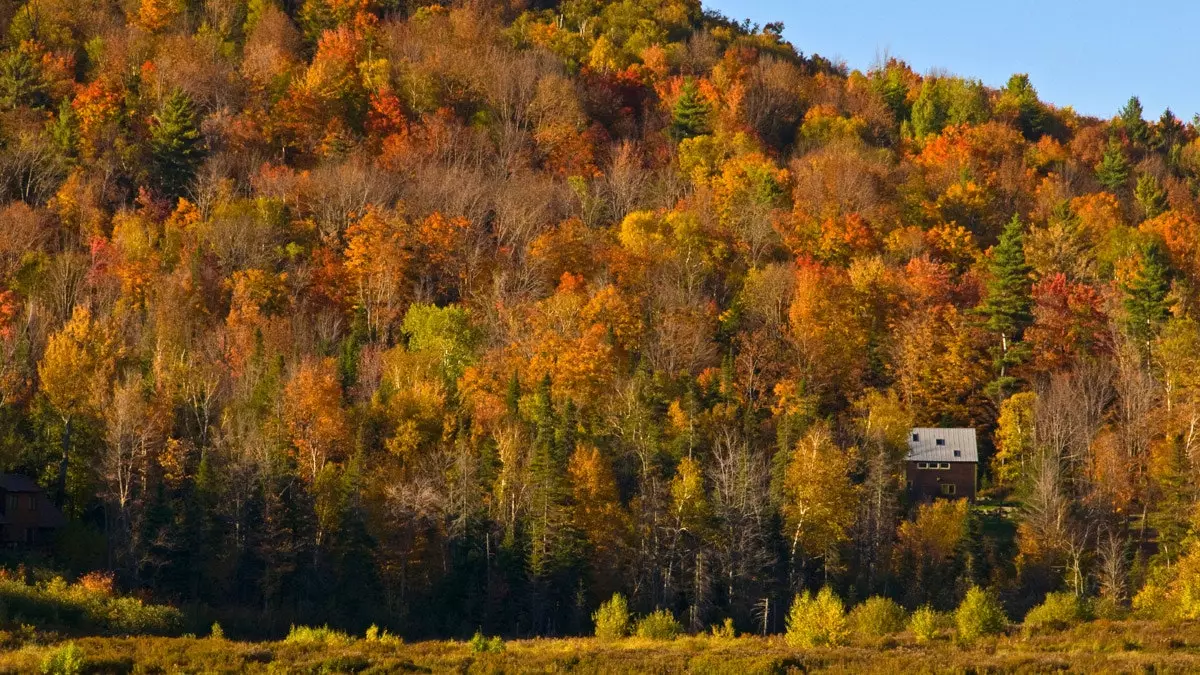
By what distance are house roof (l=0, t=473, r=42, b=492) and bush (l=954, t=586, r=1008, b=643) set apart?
40289 mm

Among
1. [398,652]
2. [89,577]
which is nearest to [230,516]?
[89,577]

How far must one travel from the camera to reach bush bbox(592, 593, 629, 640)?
6128 cm

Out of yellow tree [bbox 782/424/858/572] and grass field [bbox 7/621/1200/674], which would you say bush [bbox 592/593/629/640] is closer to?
grass field [bbox 7/621/1200/674]

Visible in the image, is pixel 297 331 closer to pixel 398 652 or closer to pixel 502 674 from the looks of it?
pixel 398 652

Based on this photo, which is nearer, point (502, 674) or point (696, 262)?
point (502, 674)

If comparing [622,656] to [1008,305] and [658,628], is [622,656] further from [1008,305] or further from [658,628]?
[1008,305]

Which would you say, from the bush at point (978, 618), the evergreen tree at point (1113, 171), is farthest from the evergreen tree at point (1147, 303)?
the bush at point (978, 618)

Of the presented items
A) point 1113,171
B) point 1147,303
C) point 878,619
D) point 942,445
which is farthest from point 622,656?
point 1113,171

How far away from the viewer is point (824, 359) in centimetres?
9469

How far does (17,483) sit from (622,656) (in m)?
34.1

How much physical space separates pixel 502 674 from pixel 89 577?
26.1 meters

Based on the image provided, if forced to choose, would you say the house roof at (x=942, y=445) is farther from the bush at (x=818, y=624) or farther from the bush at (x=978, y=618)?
the bush at (x=978, y=618)

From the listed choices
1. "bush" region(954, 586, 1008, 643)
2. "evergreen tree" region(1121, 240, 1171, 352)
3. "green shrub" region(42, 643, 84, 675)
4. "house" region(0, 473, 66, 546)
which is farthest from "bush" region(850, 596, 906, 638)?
"evergreen tree" region(1121, 240, 1171, 352)

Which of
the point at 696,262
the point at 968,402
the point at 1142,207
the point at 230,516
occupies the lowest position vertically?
the point at 230,516
